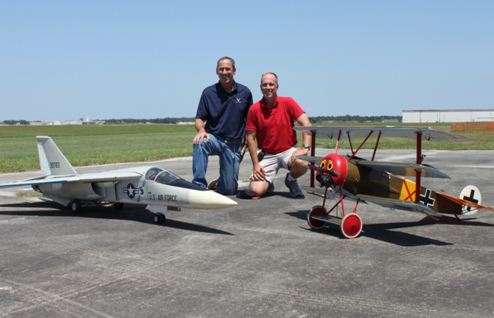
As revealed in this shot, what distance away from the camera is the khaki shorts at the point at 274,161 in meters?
12.4

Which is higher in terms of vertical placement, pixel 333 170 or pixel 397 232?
pixel 333 170

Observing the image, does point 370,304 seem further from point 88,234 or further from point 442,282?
point 88,234

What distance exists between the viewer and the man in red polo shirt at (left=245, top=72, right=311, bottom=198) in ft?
38.7

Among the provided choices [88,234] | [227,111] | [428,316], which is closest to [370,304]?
[428,316]

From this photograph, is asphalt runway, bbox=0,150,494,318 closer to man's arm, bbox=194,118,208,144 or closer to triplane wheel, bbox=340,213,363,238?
triplane wheel, bbox=340,213,363,238

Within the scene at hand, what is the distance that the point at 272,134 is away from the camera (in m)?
12.3

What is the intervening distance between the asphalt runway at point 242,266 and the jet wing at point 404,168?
1.09 meters

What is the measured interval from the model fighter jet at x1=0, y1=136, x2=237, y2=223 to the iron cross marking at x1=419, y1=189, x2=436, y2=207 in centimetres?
348

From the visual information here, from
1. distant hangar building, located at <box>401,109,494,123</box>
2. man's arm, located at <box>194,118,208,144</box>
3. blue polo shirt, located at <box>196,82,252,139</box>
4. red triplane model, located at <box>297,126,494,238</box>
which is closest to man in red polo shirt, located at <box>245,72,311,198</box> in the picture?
blue polo shirt, located at <box>196,82,252,139</box>

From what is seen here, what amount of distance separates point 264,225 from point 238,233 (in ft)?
2.73

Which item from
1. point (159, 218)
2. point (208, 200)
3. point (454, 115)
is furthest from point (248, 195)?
point (454, 115)

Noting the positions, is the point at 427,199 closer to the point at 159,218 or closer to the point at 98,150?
the point at 159,218

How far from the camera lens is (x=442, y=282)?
580 cm

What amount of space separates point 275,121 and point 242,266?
19.5ft
